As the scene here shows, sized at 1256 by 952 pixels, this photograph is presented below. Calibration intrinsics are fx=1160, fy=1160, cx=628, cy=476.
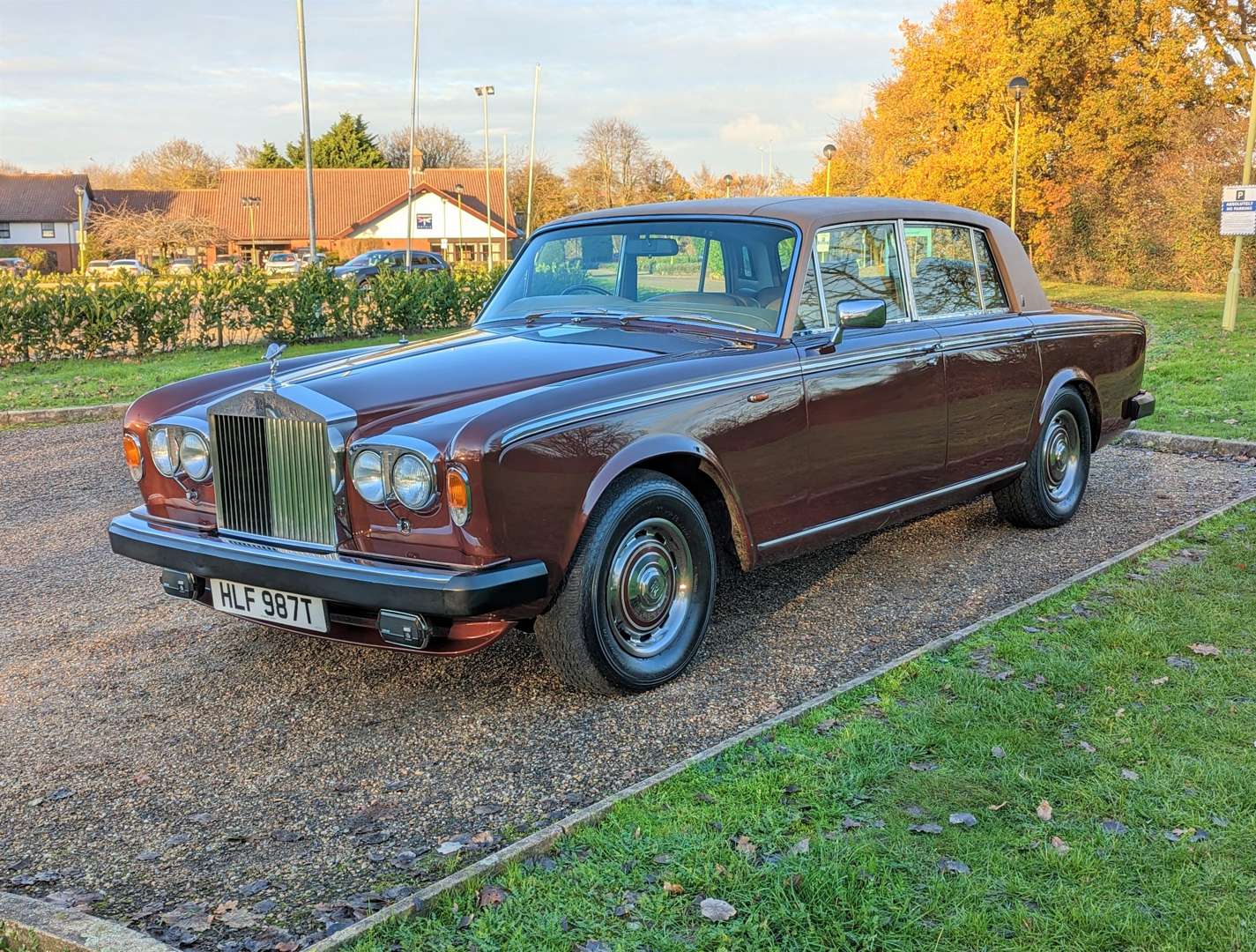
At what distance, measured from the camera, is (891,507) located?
18.1ft

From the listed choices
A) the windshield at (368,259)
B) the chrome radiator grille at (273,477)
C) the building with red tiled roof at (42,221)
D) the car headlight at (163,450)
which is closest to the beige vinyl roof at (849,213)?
the chrome radiator grille at (273,477)

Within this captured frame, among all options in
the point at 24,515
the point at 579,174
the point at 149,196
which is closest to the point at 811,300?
the point at 24,515

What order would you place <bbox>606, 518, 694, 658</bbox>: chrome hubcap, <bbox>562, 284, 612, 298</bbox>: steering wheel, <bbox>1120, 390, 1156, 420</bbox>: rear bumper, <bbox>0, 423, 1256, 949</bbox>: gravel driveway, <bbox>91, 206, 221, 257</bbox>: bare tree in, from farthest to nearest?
<bbox>91, 206, 221, 257</bbox>: bare tree < <bbox>1120, 390, 1156, 420</bbox>: rear bumper < <bbox>562, 284, 612, 298</bbox>: steering wheel < <bbox>606, 518, 694, 658</bbox>: chrome hubcap < <bbox>0, 423, 1256, 949</bbox>: gravel driveway

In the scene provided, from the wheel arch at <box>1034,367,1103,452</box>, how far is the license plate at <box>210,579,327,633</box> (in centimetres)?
420

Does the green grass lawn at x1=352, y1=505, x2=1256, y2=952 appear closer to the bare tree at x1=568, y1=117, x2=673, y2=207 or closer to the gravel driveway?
the gravel driveway

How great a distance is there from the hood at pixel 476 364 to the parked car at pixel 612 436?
2cm

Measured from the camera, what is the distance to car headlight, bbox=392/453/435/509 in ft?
12.5

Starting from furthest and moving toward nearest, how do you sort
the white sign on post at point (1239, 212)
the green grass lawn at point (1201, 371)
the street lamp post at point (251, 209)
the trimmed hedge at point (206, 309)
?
1. the street lamp post at point (251, 209)
2. the white sign on post at point (1239, 212)
3. the trimmed hedge at point (206, 309)
4. the green grass lawn at point (1201, 371)

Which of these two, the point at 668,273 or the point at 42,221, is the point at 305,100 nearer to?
the point at 668,273

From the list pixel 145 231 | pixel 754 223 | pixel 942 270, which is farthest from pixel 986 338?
pixel 145 231

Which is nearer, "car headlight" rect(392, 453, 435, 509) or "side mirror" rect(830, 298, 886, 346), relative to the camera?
"car headlight" rect(392, 453, 435, 509)

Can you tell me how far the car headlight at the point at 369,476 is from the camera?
3.90 m

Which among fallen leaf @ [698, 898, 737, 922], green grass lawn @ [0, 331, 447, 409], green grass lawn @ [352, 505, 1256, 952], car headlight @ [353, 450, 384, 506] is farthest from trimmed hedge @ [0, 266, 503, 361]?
fallen leaf @ [698, 898, 737, 922]

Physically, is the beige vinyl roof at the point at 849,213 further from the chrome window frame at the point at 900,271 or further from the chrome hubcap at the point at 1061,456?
the chrome hubcap at the point at 1061,456
